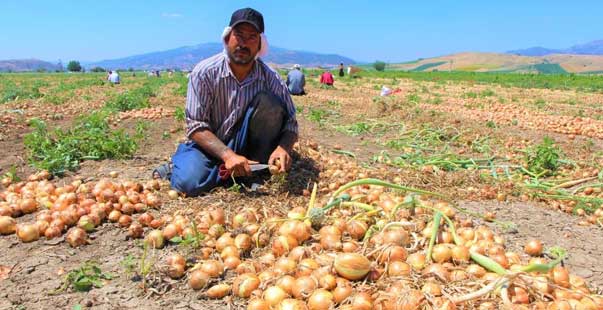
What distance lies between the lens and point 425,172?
3717 millimetres

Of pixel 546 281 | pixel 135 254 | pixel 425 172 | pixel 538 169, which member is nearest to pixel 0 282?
pixel 135 254

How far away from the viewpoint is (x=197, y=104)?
3.11m

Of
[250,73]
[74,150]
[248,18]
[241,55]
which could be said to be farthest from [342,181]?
[74,150]

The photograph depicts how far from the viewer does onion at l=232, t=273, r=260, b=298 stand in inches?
67.7

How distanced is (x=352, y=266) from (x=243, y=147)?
1.80 m

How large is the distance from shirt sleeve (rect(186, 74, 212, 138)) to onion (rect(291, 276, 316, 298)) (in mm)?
1754

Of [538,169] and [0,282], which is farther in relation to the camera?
[538,169]

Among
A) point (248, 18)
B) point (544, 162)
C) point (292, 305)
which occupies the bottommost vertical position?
point (544, 162)

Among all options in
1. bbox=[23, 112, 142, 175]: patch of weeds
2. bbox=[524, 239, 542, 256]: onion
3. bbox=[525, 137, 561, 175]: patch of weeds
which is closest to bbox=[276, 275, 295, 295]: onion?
bbox=[524, 239, 542, 256]: onion

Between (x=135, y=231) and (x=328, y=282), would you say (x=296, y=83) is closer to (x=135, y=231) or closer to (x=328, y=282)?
(x=135, y=231)

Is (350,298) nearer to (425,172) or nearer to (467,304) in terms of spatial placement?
(467,304)

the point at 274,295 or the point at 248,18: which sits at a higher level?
the point at 248,18

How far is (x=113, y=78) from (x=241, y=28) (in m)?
20.2

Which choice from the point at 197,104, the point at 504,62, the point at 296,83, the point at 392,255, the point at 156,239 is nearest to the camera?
the point at 392,255
